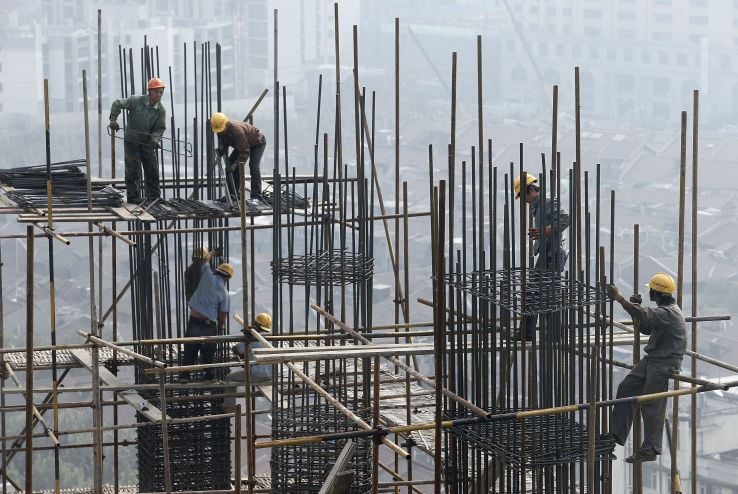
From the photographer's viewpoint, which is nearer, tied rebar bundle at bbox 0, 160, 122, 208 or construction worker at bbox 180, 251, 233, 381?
tied rebar bundle at bbox 0, 160, 122, 208

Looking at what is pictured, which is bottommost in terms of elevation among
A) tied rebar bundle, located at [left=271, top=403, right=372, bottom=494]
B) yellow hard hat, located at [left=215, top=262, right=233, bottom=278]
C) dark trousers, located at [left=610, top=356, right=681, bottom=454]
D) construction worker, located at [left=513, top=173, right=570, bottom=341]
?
tied rebar bundle, located at [left=271, top=403, right=372, bottom=494]

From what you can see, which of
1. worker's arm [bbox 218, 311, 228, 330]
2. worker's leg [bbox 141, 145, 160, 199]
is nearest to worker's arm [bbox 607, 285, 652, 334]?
worker's arm [bbox 218, 311, 228, 330]

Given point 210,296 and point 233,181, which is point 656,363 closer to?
point 210,296

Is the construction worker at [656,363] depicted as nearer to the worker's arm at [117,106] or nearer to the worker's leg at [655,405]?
the worker's leg at [655,405]

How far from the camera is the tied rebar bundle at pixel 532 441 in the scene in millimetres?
12273

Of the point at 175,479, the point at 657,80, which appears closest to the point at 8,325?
the point at 657,80

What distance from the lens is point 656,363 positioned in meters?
12.7

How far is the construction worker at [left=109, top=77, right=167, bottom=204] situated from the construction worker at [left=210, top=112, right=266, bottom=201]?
674mm

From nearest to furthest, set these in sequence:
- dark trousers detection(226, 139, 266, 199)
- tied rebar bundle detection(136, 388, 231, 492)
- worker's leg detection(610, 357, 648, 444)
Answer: worker's leg detection(610, 357, 648, 444) < dark trousers detection(226, 139, 266, 199) < tied rebar bundle detection(136, 388, 231, 492)

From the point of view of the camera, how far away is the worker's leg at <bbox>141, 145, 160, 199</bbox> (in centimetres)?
1689

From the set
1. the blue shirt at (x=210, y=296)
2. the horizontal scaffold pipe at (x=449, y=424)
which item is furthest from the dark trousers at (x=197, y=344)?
the horizontal scaffold pipe at (x=449, y=424)

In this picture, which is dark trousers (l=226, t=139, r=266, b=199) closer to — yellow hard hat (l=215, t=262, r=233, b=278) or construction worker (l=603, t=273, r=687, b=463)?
yellow hard hat (l=215, t=262, r=233, b=278)

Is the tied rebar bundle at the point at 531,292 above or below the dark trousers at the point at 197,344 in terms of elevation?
above

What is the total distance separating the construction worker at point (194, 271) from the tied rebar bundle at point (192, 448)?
1304mm
